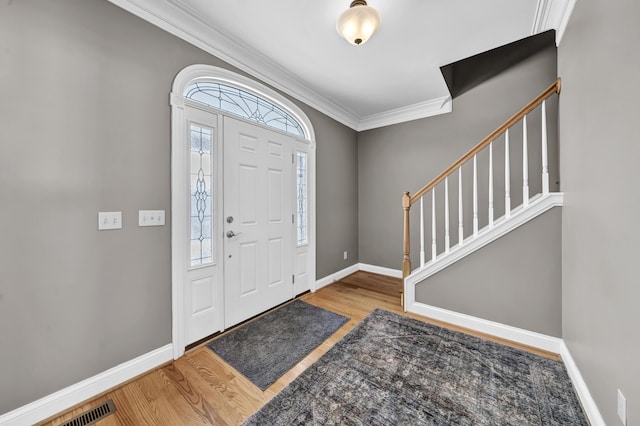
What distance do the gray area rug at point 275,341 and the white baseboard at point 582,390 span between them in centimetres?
167

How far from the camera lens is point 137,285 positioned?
167cm

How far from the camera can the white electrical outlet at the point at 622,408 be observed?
0.99m

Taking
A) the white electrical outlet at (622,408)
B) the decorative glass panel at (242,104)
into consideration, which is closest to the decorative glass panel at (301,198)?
the decorative glass panel at (242,104)

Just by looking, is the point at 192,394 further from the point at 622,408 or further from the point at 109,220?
the point at 622,408

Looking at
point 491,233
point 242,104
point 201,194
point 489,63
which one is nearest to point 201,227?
point 201,194

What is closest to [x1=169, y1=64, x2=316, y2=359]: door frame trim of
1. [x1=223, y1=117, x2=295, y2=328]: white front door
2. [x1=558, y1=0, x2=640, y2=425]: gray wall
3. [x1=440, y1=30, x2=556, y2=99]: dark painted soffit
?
[x1=223, y1=117, x2=295, y2=328]: white front door

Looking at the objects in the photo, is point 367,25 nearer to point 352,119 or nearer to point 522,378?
point 352,119

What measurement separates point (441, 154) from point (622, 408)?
3.00 metres

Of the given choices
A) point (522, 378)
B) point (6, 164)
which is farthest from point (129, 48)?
point (522, 378)

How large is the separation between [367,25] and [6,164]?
2294 millimetres

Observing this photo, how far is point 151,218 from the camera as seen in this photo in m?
1.73

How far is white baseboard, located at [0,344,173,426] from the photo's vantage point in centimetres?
128

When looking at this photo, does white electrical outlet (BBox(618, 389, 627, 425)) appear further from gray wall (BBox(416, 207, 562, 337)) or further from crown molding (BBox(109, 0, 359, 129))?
crown molding (BBox(109, 0, 359, 129))

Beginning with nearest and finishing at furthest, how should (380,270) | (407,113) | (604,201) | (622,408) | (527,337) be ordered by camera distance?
(622,408)
(604,201)
(527,337)
(407,113)
(380,270)
